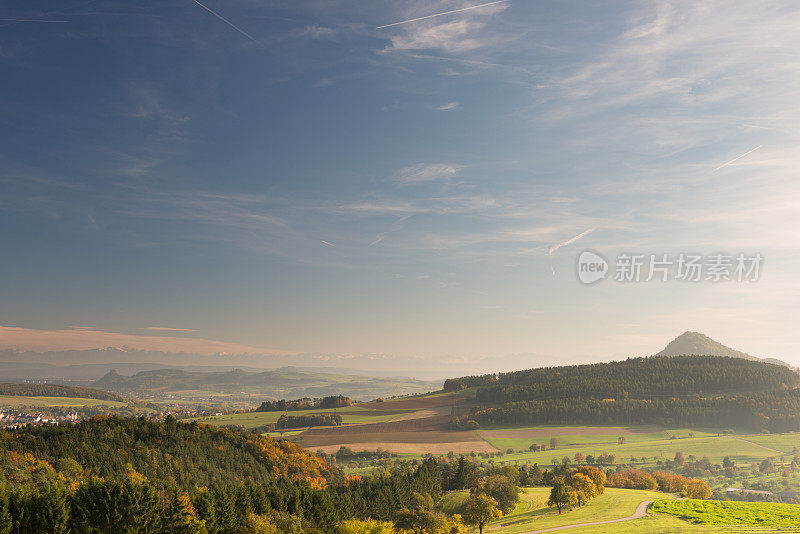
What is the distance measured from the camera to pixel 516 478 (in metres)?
182

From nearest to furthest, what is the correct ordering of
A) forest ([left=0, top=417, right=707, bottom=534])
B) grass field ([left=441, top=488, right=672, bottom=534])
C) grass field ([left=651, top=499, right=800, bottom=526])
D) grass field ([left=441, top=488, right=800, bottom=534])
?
forest ([left=0, top=417, right=707, bottom=534])
grass field ([left=441, top=488, right=800, bottom=534])
grass field ([left=651, top=499, right=800, bottom=526])
grass field ([left=441, top=488, right=672, bottom=534])

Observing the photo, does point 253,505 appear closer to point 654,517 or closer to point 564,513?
point 564,513

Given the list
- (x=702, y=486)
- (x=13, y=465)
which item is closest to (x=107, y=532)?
(x=13, y=465)

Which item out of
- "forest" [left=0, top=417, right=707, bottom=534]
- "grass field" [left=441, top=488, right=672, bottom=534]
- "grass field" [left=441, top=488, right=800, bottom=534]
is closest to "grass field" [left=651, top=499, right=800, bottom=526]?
"grass field" [left=441, top=488, right=800, bottom=534]

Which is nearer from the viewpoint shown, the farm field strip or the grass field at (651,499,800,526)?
the grass field at (651,499,800,526)

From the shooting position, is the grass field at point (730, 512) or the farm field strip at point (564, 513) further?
the farm field strip at point (564, 513)

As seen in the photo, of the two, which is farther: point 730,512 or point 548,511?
point 548,511

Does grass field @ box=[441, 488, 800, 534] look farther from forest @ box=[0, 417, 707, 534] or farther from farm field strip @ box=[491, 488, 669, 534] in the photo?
forest @ box=[0, 417, 707, 534]

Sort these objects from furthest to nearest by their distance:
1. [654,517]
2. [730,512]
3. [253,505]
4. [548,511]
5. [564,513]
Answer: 1. [548,511]
2. [564,513]
3. [654,517]
4. [730,512]
5. [253,505]

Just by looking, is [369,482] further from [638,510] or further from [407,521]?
[638,510]

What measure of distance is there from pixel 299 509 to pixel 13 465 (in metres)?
142

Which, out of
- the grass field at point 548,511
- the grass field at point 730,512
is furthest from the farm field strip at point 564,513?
the grass field at point 730,512

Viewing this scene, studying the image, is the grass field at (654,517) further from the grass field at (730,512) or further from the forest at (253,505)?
the forest at (253,505)

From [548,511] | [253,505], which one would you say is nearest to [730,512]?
[548,511]
